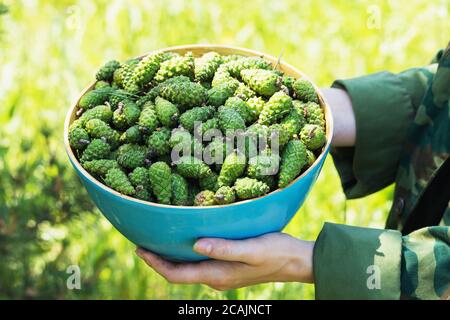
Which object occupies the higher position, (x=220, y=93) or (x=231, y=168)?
(x=220, y=93)

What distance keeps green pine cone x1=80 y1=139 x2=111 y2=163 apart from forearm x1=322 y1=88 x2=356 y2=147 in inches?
21.5

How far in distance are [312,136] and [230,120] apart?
0.15 m

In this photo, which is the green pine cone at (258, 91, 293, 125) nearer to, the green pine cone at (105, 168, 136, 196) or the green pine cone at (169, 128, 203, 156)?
the green pine cone at (169, 128, 203, 156)

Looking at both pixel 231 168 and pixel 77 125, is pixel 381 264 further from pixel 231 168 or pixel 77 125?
pixel 77 125

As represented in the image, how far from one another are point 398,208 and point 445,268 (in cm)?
30

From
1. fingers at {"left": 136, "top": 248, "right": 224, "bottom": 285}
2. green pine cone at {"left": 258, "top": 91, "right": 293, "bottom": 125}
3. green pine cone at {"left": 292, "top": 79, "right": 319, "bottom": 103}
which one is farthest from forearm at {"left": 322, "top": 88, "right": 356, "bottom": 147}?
fingers at {"left": 136, "top": 248, "right": 224, "bottom": 285}

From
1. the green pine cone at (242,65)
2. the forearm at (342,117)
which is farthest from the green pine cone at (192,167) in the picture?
the forearm at (342,117)

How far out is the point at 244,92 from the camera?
111 cm

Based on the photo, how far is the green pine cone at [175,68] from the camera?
3.71 feet

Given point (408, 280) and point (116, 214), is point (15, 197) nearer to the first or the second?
point (116, 214)

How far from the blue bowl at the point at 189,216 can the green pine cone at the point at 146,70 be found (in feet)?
0.49

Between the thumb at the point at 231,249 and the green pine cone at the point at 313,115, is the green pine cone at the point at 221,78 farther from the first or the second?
the thumb at the point at 231,249

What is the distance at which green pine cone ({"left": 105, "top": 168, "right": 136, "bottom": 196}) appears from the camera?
101 centimetres

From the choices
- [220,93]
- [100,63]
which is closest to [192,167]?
[220,93]
